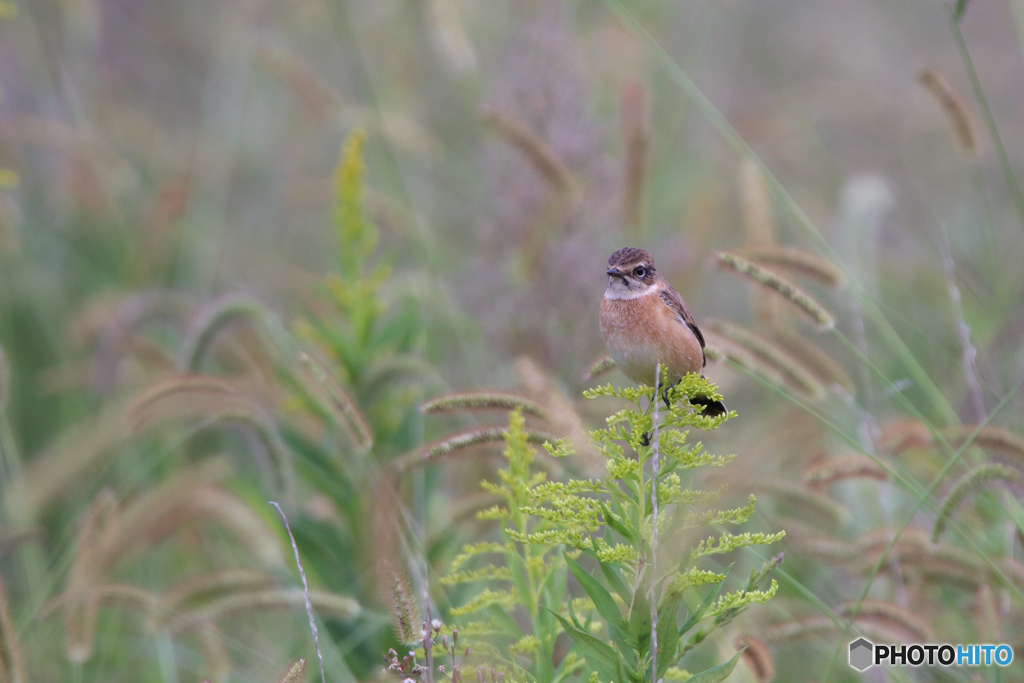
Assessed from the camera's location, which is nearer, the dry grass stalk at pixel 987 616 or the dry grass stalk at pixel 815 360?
the dry grass stalk at pixel 987 616

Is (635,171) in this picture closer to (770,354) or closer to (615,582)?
(770,354)

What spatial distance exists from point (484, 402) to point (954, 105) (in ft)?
6.82

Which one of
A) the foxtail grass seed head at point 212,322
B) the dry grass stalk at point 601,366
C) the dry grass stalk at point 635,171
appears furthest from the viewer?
the dry grass stalk at point 635,171

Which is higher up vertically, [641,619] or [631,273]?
[631,273]

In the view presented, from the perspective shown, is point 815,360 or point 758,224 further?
point 758,224

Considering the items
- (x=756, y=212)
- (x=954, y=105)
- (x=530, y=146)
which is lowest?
(x=756, y=212)

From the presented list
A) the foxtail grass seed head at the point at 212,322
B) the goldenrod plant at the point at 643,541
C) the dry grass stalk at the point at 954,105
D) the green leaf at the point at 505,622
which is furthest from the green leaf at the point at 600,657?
the dry grass stalk at the point at 954,105

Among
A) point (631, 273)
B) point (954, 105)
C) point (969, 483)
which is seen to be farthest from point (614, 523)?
point (954, 105)

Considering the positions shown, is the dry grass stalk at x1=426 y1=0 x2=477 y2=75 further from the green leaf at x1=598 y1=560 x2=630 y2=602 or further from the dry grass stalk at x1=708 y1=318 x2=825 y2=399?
the green leaf at x1=598 y1=560 x2=630 y2=602

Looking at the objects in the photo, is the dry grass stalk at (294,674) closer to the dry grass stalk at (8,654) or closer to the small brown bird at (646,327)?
the dry grass stalk at (8,654)

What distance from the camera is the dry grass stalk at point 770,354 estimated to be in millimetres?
2416

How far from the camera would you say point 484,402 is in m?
2.00

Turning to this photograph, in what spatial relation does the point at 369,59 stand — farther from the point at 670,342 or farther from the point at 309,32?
the point at 670,342

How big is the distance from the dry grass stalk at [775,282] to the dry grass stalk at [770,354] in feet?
0.49
